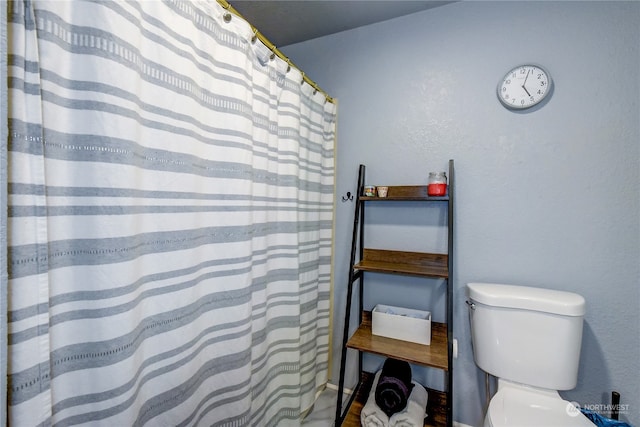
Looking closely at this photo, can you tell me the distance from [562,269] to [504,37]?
1237 millimetres

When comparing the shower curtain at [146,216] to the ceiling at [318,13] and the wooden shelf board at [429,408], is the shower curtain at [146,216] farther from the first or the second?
the ceiling at [318,13]

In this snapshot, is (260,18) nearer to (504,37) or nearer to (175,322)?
(504,37)

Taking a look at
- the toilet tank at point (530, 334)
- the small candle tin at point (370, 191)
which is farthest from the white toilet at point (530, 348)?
the small candle tin at point (370, 191)

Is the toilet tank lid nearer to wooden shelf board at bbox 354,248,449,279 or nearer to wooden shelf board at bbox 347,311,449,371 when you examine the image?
wooden shelf board at bbox 354,248,449,279

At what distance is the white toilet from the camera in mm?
1110

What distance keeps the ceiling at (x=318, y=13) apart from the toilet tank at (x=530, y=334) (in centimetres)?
164

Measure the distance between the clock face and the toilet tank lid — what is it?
922 millimetres

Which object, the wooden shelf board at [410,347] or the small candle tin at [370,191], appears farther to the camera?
the small candle tin at [370,191]

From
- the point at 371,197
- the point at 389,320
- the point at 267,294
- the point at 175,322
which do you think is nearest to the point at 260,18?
the point at 371,197

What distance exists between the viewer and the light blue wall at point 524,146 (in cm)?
123

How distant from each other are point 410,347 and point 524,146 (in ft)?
3.91

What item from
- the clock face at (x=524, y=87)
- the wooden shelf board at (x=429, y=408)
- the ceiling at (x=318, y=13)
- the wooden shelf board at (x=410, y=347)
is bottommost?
the wooden shelf board at (x=429, y=408)

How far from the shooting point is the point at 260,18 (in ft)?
5.55

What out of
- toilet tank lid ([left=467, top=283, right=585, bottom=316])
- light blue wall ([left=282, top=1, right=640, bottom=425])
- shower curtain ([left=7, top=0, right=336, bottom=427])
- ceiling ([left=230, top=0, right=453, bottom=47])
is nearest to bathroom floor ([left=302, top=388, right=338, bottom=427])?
shower curtain ([left=7, top=0, right=336, bottom=427])
